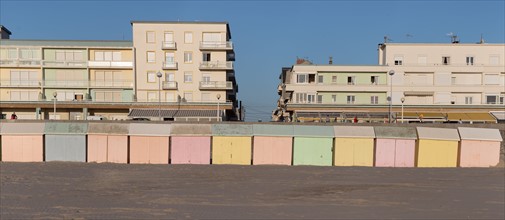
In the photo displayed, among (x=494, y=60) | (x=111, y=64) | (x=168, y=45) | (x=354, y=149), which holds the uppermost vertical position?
(x=168, y=45)

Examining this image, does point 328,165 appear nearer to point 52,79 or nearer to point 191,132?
point 191,132

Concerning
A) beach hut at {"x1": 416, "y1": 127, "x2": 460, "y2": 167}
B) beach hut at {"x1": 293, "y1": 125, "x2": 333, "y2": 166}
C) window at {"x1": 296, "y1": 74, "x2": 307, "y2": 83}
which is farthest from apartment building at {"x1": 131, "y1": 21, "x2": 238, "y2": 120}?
beach hut at {"x1": 416, "y1": 127, "x2": 460, "y2": 167}

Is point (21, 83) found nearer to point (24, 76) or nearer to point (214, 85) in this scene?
point (24, 76)

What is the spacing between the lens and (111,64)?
48.0 metres

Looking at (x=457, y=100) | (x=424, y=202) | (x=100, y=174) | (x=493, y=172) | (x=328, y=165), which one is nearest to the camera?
(x=424, y=202)

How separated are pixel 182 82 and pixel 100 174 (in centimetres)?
3182

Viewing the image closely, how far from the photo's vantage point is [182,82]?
1886 inches

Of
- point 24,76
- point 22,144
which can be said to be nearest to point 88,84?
point 24,76

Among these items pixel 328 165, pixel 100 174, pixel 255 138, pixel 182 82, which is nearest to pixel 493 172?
pixel 328 165

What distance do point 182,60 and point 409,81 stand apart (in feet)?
92.8

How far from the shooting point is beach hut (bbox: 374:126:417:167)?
67.7 feet

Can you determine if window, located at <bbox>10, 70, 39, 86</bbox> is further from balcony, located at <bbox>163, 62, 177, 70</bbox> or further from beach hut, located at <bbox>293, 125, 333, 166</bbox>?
beach hut, located at <bbox>293, 125, 333, 166</bbox>

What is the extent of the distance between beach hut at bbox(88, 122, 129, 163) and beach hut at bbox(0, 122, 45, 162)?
2618mm

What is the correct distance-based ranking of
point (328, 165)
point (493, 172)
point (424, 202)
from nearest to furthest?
point (424, 202) → point (493, 172) → point (328, 165)
